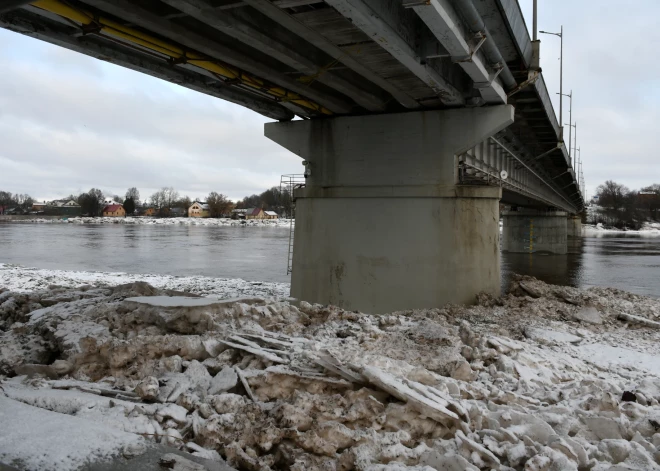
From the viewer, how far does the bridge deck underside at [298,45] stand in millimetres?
7047

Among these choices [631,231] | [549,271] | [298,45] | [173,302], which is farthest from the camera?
[631,231]

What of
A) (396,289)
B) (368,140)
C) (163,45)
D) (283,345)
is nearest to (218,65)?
(163,45)

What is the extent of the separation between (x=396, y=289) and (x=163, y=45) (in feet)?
24.5

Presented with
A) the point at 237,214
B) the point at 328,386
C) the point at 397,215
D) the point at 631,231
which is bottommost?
the point at 631,231

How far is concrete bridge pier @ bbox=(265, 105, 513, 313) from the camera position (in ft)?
39.1

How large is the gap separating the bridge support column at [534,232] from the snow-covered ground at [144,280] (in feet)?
116

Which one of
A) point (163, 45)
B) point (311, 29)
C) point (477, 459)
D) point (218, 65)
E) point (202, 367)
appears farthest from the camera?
point (218, 65)

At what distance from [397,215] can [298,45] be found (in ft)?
16.5

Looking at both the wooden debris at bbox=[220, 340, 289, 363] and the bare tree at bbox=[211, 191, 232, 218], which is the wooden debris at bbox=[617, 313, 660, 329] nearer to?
the wooden debris at bbox=[220, 340, 289, 363]

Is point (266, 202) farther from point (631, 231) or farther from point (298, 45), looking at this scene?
point (298, 45)

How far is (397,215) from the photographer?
40.4 ft

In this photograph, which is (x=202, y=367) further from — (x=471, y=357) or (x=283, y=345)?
(x=471, y=357)

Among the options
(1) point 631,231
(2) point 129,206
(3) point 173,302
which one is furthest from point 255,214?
(3) point 173,302

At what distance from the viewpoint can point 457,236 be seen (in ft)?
39.1
